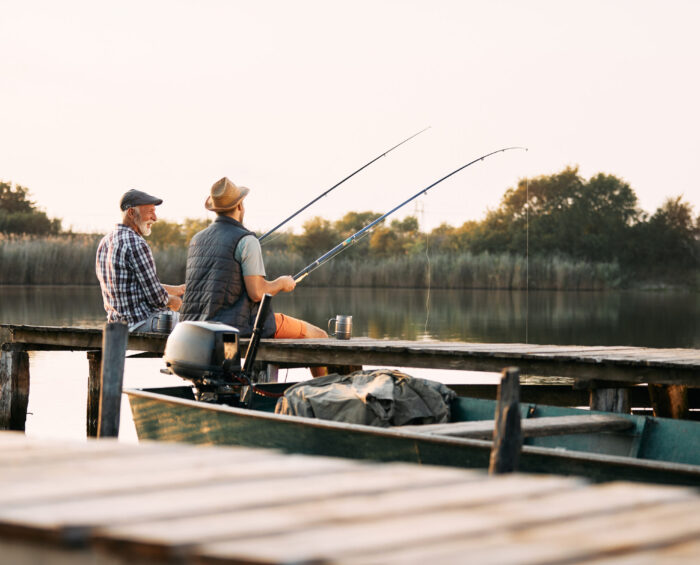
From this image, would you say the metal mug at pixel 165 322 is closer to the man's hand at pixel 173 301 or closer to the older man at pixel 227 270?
the man's hand at pixel 173 301

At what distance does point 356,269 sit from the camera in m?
28.9

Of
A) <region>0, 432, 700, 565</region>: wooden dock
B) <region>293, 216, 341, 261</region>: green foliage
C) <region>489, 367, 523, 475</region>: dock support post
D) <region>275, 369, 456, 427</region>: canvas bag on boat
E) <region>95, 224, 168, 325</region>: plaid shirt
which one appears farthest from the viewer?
<region>293, 216, 341, 261</region>: green foliage

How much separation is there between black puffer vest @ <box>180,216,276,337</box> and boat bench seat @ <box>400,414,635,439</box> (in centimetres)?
197

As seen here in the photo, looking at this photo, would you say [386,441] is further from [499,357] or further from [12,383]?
[12,383]

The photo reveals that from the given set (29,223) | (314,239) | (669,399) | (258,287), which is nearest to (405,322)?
(669,399)

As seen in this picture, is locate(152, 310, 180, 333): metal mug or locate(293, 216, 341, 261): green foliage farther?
locate(293, 216, 341, 261): green foliage

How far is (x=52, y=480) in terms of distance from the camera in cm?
208

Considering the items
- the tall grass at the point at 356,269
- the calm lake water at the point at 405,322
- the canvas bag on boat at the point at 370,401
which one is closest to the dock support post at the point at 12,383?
the calm lake water at the point at 405,322

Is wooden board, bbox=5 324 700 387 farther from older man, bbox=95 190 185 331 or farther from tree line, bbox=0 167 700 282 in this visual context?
tree line, bbox=0 167 700 282

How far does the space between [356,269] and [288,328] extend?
21.5 metres

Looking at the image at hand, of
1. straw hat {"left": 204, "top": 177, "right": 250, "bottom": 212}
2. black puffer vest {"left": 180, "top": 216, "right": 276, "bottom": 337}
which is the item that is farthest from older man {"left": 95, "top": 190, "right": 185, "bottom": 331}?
straw hat {"left": 204, "top": 177, "right": 250, "bottom": 212}

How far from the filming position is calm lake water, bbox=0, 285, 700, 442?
37.2 feet

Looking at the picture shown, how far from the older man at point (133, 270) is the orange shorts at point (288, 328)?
0.78m

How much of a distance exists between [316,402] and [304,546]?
3.77 metres
